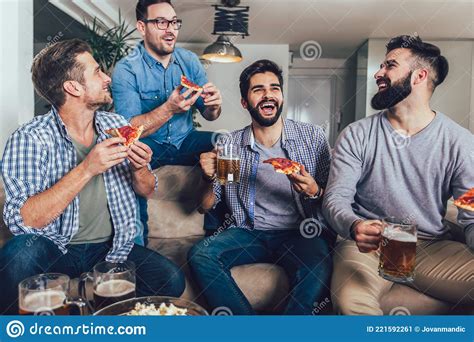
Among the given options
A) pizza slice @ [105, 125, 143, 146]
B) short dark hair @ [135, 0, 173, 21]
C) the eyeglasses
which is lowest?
pizza slice @ [105, 125, 143, 146]

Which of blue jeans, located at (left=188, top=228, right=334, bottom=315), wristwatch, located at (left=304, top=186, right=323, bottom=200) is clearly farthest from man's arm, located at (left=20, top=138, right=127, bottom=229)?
wristwatch, located at (left=304, top=186, right=323, bottom=200)

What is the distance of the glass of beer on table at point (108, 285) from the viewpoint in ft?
2.81

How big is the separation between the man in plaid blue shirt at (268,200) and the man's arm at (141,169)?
222mm

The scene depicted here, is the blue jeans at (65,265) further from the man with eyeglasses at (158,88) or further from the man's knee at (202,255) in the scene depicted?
the man with eyeglasses at (158,88)

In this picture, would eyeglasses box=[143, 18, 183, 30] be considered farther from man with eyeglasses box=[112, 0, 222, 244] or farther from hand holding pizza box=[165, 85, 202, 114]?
hand holding pizza box=[165, 85, 202, 114]

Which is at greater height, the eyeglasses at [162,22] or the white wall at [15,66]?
the eyeglasses at [162,22]

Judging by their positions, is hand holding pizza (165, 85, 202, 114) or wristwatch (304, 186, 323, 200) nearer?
wristwatch (304, 186, 323, 200)

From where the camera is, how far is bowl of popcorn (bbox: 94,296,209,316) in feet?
2.60

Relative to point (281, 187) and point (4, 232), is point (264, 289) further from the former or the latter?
point (4, 232)

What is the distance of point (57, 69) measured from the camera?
135 centimetres

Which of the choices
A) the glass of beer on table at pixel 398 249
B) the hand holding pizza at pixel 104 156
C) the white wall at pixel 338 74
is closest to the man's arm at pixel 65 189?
the hand holding pizza at pixel 104 156

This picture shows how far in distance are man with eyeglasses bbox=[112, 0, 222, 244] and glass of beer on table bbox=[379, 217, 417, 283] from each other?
928 mm

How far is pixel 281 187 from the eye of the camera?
1.55m

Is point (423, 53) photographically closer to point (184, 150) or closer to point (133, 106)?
point (184, 150)
